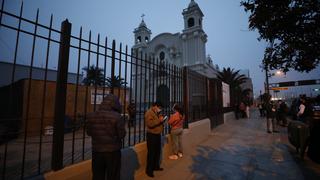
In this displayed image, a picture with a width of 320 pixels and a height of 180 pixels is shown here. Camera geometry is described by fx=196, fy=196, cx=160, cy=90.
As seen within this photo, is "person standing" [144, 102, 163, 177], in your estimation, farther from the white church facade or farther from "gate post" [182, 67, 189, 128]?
the white church facade

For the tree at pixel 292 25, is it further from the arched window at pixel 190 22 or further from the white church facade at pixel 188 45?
the arched window at pixel 190 22

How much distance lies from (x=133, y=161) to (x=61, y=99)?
2251mm

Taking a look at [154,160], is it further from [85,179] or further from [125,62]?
[125,62]

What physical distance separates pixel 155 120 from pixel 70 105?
969 centimetres

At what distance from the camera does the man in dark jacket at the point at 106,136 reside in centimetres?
285

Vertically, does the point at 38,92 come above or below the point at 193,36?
below

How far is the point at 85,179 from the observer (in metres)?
3.31

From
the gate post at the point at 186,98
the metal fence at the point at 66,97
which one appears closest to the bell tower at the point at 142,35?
the metal fence at the point at 66,97

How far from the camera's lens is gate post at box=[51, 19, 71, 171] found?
3.00 metres

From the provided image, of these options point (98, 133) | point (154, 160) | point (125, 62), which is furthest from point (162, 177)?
point (125, 62)

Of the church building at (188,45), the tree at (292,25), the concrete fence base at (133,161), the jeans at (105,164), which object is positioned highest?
the church building at (188,45)

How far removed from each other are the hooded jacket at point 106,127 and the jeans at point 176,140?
10.3 ft

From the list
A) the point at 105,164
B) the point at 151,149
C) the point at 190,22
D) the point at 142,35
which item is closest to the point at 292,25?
the point at 151,149

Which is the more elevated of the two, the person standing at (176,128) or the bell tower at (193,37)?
the bell tower at (193,37)
